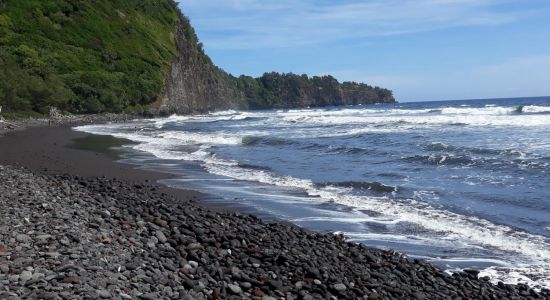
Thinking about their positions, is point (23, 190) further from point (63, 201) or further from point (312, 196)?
point (312, 196)

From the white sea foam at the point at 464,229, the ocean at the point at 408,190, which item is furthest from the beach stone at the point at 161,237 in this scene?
the white sea foam at the point at 464,229

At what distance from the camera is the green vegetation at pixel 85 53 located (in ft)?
159

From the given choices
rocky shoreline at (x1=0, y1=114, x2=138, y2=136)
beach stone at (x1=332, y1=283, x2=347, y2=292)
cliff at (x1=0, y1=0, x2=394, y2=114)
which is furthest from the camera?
cliff at (x1=0, y1=0, x2=394, y2=114)

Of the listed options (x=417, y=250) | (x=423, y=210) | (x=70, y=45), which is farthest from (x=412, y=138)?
(x=70, y=45)

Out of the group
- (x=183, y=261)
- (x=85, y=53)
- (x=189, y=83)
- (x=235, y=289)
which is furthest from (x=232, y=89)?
(x=235, y=289)

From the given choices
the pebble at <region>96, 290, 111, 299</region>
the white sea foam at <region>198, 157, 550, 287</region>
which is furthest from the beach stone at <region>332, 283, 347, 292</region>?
the pebble at <region>96, 290, 111, 299</region>

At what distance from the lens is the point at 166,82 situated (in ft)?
236

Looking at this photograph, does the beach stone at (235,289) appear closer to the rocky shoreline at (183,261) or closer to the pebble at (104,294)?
the rocky shoreline at (183,261)

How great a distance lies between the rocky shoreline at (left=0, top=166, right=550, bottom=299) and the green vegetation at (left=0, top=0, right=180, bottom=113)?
3593 centimetres

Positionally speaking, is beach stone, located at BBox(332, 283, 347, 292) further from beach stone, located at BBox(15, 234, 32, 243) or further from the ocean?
beach stone, located at BBox(15, 234, 32, 243)

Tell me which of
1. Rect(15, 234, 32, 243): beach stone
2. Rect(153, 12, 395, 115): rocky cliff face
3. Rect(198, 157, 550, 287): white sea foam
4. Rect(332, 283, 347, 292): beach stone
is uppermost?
Rect(153, 12, 395, 115): rocky cliff face

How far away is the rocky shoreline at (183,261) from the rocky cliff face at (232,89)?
195 ft

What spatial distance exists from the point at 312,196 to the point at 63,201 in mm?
5549

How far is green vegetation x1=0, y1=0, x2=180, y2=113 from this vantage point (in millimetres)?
48344
